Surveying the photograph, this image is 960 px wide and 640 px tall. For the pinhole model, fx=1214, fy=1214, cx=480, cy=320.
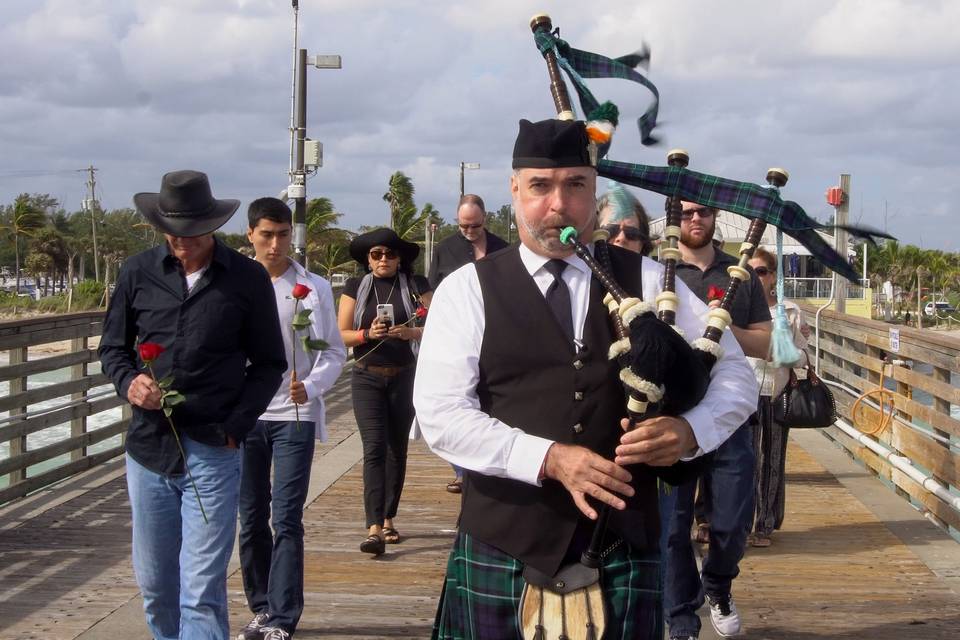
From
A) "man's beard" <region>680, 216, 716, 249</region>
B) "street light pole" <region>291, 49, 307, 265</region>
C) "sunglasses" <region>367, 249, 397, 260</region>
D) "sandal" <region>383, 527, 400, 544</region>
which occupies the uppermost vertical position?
"street light pole" <region>291, 49, 307, 265</region>

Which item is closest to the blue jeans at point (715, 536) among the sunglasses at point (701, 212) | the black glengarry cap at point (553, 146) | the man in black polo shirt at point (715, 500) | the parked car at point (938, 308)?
the man in black polo shirt at point (715, 500)

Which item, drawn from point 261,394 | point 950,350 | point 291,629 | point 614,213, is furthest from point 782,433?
point 261,394

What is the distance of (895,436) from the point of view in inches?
336

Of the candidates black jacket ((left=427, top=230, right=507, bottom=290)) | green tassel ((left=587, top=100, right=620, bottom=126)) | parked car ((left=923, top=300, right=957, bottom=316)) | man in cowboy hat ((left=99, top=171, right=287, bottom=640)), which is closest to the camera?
green tassel ((left=587, top=100, right=620, bottom=126))

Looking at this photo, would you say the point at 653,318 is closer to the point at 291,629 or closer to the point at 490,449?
the point at 490,449

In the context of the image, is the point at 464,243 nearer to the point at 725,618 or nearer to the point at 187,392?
the point at 725,618

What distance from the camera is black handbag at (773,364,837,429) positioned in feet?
23.3

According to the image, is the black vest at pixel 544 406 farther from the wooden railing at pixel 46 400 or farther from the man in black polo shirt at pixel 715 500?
the wooden railing at pixel 46 400

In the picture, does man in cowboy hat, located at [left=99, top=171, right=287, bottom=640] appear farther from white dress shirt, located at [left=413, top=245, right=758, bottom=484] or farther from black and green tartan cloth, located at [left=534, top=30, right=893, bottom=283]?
black and green tartan cloth, located at [left=534, top=30, right=893, bottom=283]

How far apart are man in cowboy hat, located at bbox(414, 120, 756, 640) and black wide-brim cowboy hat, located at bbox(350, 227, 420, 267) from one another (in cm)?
406

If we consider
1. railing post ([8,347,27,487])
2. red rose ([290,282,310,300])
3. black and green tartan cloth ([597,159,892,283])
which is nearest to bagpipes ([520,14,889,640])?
black and green tartan cloth ([597,159,892,283])

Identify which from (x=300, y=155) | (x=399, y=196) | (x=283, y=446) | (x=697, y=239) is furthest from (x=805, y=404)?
(x=399, y=196)

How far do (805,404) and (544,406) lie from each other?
4.61m

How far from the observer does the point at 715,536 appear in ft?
17.5
